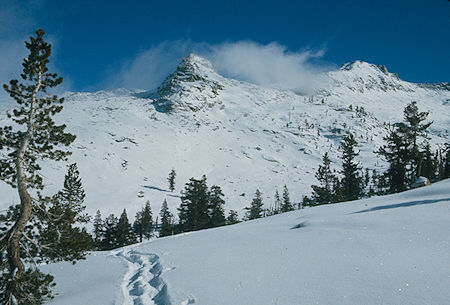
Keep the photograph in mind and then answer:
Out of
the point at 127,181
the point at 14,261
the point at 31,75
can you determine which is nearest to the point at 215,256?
the point at 14,261

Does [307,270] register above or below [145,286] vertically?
above

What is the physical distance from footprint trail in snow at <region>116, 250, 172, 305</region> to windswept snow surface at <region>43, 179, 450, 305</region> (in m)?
0.03

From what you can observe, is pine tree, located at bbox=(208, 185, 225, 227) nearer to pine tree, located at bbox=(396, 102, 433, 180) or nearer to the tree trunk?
pine tree, located at bbox=(396, 102, 433, 180)

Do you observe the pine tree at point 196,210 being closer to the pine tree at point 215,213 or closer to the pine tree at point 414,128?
the pine tree at point 215,213

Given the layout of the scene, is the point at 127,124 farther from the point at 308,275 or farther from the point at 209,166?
the point at 308,275

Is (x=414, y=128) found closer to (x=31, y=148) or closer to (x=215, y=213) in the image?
(x=215, y=213)

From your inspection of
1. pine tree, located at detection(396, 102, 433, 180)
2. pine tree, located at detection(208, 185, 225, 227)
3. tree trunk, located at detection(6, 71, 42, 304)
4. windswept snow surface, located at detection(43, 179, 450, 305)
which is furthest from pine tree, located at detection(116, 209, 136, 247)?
pine tree, located at detection(396, 102, 433, 180)

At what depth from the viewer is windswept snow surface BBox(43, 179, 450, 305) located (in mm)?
4996

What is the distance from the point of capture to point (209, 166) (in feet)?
480

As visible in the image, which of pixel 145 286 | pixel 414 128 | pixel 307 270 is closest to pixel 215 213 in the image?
pixel 414 128

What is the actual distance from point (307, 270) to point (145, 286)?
455 cm

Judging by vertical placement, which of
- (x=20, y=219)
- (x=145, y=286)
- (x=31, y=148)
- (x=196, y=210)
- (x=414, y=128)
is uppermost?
(x=414, y=128)

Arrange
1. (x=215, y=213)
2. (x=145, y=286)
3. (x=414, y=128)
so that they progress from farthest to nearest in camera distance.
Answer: (x=215, y=213) < (x=414, y=128) < (x=145, y=286)

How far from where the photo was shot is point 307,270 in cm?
643
